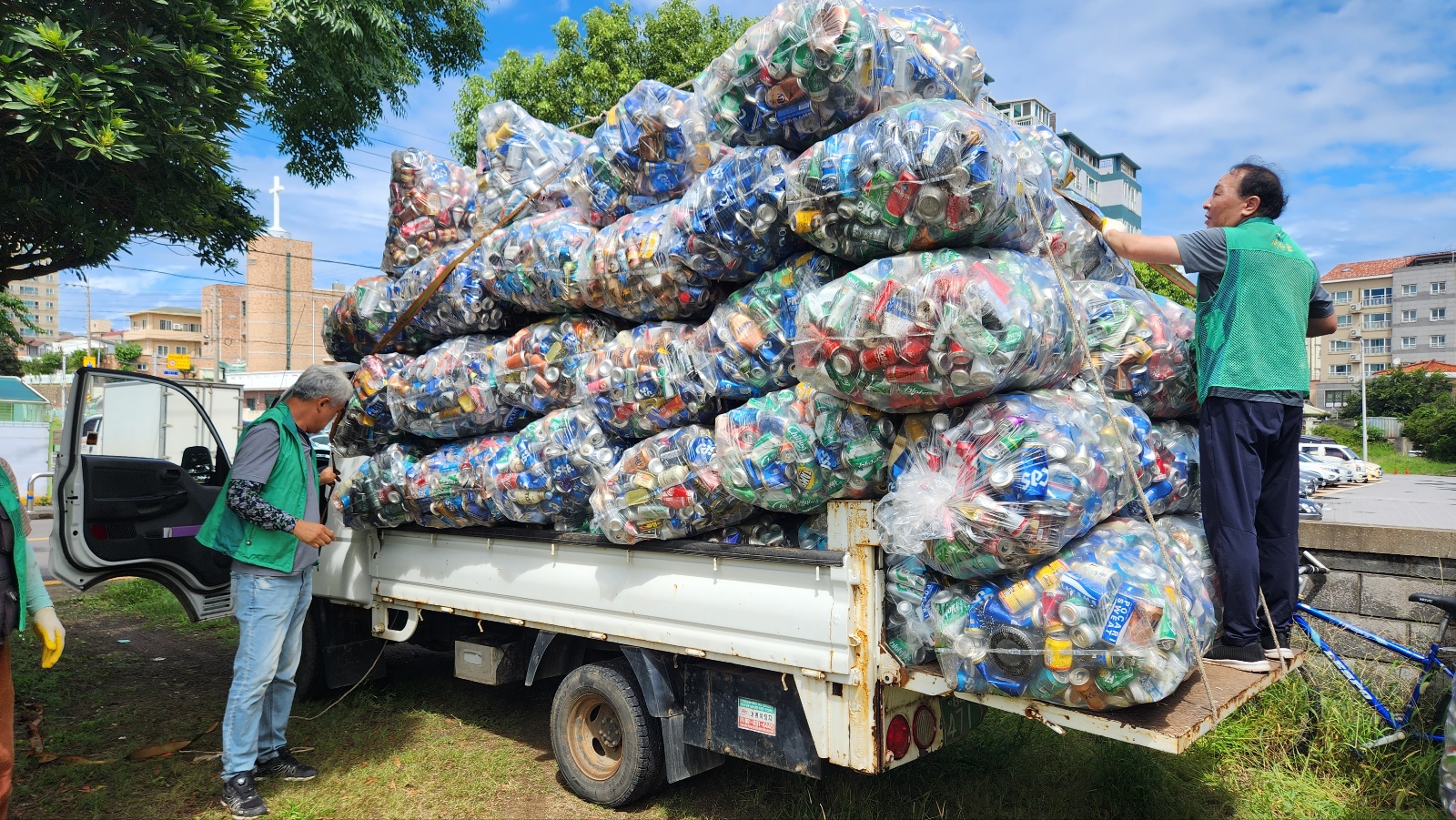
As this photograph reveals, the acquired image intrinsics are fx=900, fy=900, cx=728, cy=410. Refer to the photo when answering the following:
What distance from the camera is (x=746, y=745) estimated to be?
3.35 m

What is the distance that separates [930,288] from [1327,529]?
2.91 m

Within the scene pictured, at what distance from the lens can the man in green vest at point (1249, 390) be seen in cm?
292

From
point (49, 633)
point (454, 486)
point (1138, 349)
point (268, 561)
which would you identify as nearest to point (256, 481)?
point (268, 561)

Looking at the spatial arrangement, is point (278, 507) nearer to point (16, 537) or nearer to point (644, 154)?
point (16, 537)

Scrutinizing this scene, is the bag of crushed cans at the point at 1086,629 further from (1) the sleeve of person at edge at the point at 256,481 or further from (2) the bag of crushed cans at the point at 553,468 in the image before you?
(1) the sleeve of person at edge at the point at 256,481

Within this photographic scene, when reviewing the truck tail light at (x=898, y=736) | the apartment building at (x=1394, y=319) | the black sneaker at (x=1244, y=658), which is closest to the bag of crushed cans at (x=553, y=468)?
the truck tail light at (x=898, y=736)

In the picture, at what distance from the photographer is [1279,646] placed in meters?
3.05

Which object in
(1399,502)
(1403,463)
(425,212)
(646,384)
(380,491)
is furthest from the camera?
(1403,463)

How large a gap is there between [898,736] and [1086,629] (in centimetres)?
91

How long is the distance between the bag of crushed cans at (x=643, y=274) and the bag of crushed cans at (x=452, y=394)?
0.70 metres

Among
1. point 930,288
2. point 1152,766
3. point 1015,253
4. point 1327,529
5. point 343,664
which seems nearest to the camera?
point 930,288

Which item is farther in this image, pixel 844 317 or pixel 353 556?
pixel 353 556

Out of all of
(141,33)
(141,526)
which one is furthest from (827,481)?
(141,526)

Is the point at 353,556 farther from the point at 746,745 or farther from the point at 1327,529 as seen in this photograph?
the point at 1327,529
